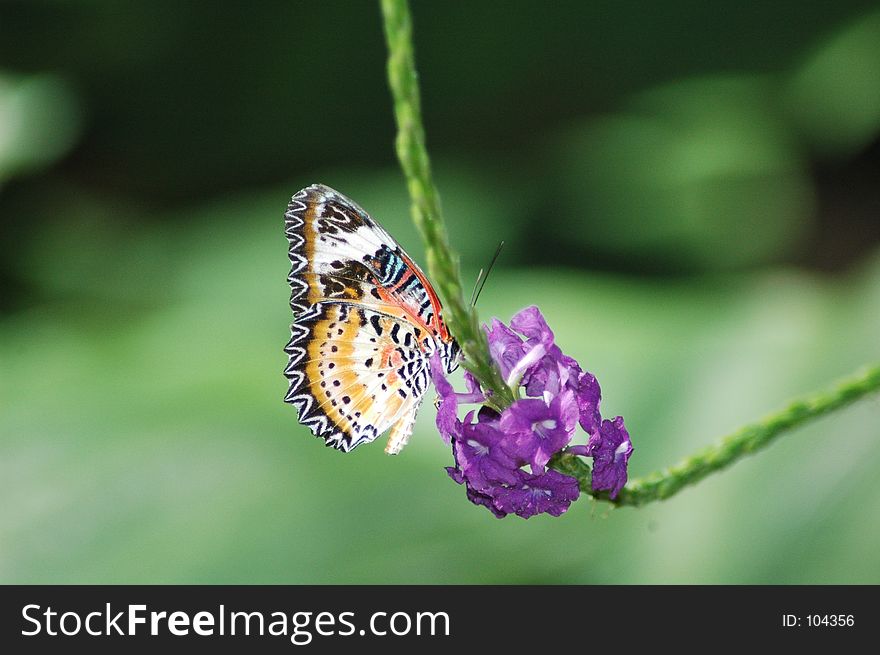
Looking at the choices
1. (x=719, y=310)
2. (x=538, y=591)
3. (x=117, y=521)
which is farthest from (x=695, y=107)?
(x=117, y=521)

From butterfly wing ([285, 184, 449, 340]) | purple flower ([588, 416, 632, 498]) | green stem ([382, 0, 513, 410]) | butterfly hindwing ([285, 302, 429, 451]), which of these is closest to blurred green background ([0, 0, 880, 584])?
butterfly hindwing ([285, 302, 429, 451])

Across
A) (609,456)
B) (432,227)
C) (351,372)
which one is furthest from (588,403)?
(351,372)

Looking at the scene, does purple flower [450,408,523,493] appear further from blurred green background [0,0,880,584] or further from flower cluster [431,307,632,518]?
blurred green background [0,0,880,584]

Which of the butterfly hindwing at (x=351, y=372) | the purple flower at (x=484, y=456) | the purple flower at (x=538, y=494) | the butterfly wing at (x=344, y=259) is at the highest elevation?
the butterfly wing at (x=344, y=259)

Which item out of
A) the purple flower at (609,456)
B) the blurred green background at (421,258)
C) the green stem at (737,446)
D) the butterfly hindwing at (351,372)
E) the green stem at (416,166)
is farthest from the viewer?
the blurred green background at (421,258)

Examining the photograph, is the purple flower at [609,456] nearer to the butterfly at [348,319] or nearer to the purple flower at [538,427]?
the purple flower at [538,427]

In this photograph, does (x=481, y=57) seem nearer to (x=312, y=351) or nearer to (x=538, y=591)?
(x=538, y=591)

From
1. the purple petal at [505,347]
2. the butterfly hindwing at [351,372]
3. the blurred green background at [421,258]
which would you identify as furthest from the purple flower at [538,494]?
the blurred green background at [421,258]
